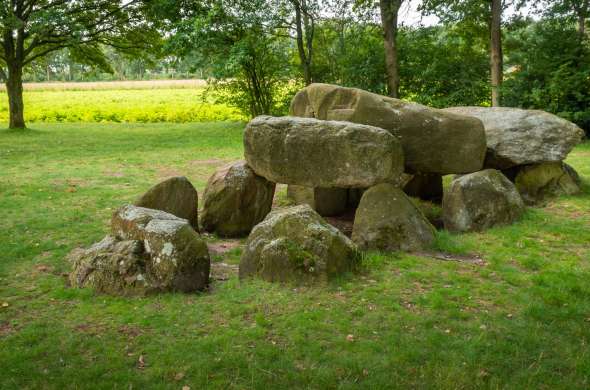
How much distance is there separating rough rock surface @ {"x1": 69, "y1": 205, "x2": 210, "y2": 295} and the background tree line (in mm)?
16305

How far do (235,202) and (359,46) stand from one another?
58.9 feet

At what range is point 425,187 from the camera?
13.1 m

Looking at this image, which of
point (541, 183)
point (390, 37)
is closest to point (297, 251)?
point (541, 183)

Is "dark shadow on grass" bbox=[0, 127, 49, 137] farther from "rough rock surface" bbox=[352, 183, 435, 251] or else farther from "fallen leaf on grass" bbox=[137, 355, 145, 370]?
"fallen leaf on grass" bbox=[137, 355, 145, 370]

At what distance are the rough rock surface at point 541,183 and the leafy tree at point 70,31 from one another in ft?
71.1

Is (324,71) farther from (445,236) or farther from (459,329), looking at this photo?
(459,329)

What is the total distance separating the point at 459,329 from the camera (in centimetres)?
628

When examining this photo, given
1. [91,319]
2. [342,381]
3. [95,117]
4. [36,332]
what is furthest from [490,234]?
[95,117]

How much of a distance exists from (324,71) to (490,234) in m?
20.0

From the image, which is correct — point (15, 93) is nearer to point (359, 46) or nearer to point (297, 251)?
point (359, 46)

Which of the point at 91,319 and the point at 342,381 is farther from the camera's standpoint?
the point at 91,319

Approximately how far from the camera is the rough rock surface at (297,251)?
25.4ft

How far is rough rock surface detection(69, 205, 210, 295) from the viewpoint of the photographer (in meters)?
7.50

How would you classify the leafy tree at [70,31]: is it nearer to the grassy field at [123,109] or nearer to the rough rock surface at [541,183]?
the grassy field at [123,109]
